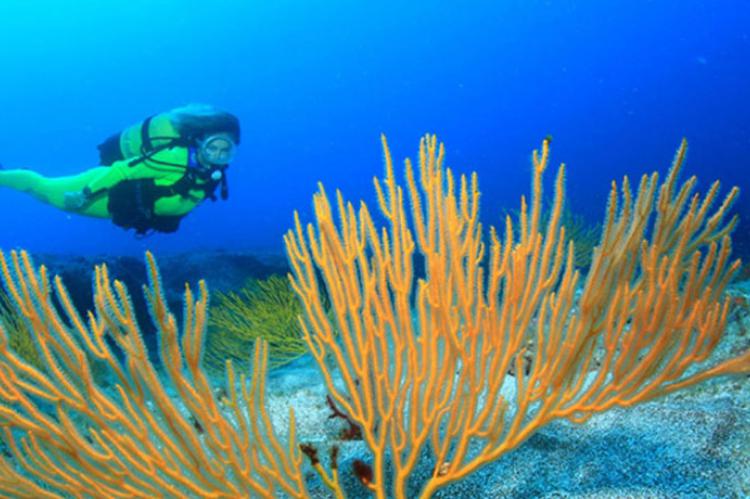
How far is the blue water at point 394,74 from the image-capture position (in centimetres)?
9556

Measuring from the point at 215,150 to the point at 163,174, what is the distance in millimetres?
807

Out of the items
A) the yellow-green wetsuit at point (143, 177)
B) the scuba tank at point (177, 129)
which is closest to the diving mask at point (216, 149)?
the scuba tank at point (177, 129)

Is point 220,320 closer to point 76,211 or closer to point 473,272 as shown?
point 76,211

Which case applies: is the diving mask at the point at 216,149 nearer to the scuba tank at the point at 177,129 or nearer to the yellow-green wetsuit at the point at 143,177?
the scuba tank at the point at 177,129

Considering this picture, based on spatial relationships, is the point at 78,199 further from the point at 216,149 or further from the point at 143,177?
the point at 216,149

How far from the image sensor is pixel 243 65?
372 feet

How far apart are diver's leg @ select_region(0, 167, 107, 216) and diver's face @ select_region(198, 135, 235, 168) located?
1.55m

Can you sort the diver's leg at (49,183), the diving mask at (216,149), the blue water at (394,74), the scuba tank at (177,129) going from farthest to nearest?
the blue water at (394,74) → the diver's leg at (49,183) → the scuba tank at (177,129) → the diving mask at (216,149)

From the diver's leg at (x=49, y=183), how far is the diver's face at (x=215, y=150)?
5.09 ft

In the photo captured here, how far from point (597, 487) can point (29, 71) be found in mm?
125616

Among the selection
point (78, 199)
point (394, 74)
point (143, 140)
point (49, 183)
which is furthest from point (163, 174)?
point (394, 74)

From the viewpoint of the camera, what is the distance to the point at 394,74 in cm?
11450

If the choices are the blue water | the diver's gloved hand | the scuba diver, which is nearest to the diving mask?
the scuba diver

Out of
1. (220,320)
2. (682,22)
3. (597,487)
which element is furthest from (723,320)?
(682,22)
